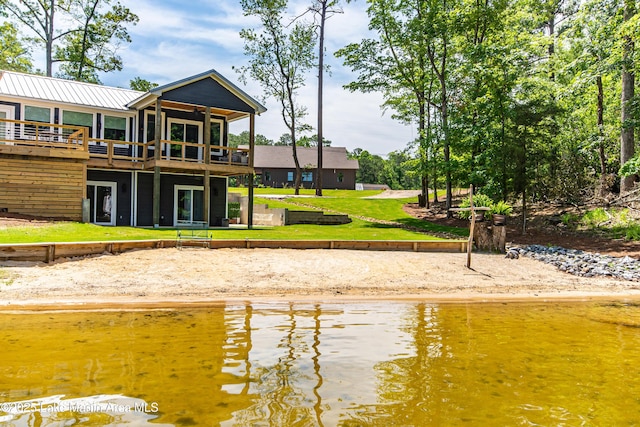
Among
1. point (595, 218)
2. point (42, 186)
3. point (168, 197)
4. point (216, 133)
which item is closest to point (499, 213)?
point (595, 218)

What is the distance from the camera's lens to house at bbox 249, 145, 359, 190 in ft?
181

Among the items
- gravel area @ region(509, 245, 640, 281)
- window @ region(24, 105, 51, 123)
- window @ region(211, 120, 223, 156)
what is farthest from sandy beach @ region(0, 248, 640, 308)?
window @ region(24, 105, 51, 123)

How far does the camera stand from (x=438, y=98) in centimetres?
3222

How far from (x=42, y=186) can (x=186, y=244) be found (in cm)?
793

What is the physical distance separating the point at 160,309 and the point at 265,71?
34.3 meters

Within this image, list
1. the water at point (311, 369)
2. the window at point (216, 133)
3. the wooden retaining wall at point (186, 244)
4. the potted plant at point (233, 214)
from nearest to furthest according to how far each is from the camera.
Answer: the water at point (311, 369) < the wooden retaining wall at point (186, 244) < the window at point (216, 133) < the potted plant at point (233, 214)

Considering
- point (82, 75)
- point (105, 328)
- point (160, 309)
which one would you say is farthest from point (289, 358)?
point (82, 75)

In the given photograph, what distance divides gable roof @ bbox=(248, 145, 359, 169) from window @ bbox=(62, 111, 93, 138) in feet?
107

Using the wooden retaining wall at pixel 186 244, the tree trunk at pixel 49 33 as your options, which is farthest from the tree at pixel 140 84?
the wooden retaining wall at pixel 186 244

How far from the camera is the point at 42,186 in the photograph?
57.9 ft

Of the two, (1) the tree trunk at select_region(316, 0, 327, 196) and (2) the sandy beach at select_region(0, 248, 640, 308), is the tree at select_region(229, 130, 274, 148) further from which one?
(2) the sandy beach at select_region(0, 248, 640, 308)

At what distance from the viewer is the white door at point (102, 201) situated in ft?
69.4

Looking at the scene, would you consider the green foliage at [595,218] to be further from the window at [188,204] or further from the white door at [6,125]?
the white door at [6,125]

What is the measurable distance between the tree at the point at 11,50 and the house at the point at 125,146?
19110 millimetres
